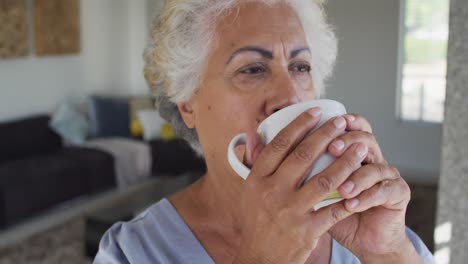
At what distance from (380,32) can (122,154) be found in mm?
2978

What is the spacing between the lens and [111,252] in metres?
1.03

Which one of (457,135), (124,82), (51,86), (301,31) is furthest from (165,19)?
(124,82)

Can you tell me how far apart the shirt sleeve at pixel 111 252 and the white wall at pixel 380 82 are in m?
4.84

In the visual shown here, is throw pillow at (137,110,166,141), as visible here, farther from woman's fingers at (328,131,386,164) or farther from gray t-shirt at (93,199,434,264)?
woman's fingers at (328,131,386,164)

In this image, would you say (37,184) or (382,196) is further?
(37,184)

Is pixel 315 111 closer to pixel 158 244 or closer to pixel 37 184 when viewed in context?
pixel 158 244

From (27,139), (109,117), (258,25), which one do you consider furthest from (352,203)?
(109,117)

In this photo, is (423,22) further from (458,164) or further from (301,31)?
(301,31)

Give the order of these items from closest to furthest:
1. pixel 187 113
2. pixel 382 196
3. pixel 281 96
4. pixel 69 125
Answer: pixel 382 196 < pixel 281 96 < pixel 187 113 < pixel 69 125

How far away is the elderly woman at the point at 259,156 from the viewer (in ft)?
2.23

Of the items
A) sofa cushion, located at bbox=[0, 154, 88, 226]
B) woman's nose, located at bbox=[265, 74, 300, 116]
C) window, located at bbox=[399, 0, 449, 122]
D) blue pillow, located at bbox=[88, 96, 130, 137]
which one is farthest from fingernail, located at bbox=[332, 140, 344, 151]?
window, located at bbox=[399, 0, 449, 122]

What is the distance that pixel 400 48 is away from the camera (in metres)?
5.79

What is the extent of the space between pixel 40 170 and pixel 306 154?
4209 mm

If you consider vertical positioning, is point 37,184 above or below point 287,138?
below
